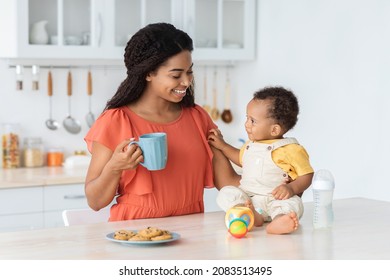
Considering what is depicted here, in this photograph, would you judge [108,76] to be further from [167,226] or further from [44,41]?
[167,226]

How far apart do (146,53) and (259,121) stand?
439mm

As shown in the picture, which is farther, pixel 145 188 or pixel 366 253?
pixel 145 188

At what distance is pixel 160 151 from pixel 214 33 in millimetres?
2378

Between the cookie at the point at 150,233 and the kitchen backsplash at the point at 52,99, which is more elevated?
the kitchen backsplash at the point at 52,99

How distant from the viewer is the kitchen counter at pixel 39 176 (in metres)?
3.78

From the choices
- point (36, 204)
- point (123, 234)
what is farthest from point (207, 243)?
point (36, 204)

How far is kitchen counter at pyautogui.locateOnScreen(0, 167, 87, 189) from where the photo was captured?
12.4ft

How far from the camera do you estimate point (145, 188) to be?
2.46 metres

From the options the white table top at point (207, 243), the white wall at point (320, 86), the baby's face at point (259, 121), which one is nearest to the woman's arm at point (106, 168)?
the white table top at point (207, 243)

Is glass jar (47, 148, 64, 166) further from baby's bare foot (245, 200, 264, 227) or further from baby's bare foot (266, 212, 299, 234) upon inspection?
baby's bare foot (266, 212, 299, 234)

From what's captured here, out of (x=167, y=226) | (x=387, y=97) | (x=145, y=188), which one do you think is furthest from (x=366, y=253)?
(x=387, y=97)

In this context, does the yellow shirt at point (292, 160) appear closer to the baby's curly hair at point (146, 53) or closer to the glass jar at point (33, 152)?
the baby's curly hair at point (146, 53)

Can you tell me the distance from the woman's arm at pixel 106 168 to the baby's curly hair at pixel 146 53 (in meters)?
0.20

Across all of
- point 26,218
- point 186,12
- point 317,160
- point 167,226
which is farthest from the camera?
point 186,12
